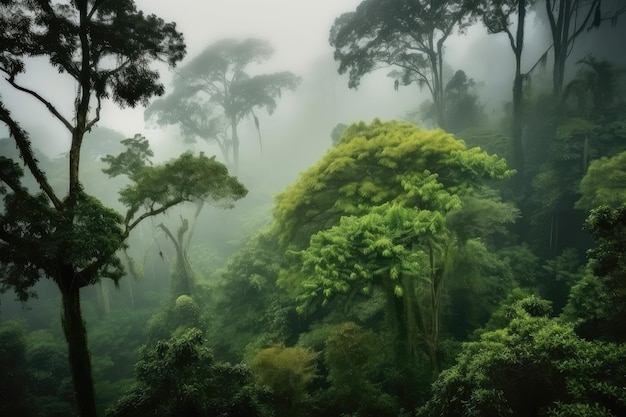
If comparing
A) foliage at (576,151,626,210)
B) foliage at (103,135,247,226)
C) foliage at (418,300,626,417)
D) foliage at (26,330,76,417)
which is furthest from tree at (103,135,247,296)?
foliage at (576,151,626,210)

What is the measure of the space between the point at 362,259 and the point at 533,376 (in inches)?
174

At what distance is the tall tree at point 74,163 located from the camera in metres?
8.41

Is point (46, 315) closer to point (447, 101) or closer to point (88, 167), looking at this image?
point (88, 167)

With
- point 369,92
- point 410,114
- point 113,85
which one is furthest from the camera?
point 369,92

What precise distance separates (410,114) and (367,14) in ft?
56.2

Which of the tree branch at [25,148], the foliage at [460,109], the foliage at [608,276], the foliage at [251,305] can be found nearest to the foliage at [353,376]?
the foliage at [251,305]

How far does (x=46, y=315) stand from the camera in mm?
31250

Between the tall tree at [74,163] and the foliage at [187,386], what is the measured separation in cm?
181

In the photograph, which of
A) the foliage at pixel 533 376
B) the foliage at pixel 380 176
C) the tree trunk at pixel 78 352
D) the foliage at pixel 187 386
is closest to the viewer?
the foliage at pixel 533 376

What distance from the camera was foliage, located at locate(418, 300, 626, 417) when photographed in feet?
20.8

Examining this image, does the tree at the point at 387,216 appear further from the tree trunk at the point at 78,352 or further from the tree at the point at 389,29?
the tree at the point at 389,29

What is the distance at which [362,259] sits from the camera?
9.38 m

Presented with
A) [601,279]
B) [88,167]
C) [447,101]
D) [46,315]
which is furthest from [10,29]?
[88,167]

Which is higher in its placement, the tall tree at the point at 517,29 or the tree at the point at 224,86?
the tree at the point at 224,86
